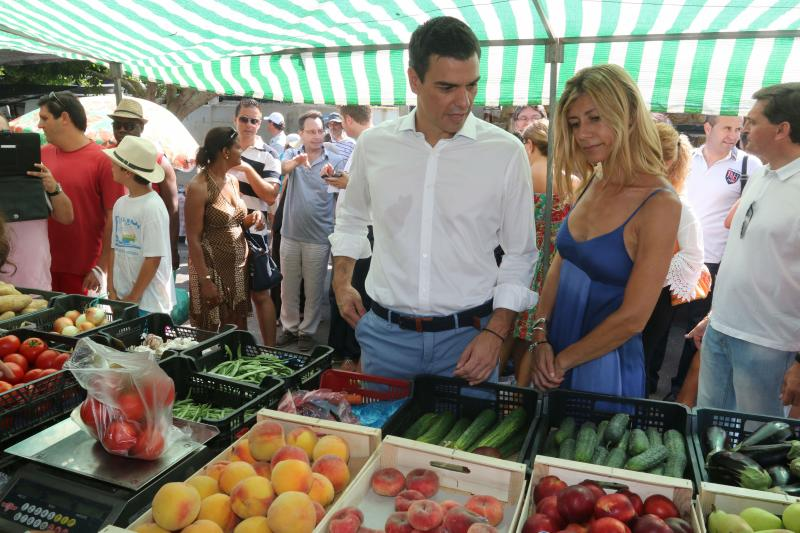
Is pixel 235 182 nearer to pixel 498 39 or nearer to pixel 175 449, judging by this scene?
pixel 498 39

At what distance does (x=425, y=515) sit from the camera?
1.31 m

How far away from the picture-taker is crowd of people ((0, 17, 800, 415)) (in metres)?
2.15

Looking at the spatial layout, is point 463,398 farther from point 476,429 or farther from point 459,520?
point 459,520

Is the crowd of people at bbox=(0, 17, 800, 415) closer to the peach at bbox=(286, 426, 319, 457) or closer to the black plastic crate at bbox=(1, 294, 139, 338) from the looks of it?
the black plastic crate at bbox=(1, 294, 139, 338)

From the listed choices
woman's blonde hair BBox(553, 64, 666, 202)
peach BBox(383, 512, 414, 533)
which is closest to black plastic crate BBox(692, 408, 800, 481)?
woman's blonde hair BBox(553, 64, 666, 202)

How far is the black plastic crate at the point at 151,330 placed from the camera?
2865 millimetres

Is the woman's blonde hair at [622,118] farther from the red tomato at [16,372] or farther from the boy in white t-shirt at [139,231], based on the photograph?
the boy in white t-shirt at [139,231]

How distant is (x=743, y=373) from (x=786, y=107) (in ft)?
4.25

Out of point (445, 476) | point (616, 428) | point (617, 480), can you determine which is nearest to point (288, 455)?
point (445, 476)

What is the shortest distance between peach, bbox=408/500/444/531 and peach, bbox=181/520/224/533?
44cm

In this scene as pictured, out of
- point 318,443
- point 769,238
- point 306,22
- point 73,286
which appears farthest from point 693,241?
point 73,286

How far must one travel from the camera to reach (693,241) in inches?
152

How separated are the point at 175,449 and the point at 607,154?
70.1 inches

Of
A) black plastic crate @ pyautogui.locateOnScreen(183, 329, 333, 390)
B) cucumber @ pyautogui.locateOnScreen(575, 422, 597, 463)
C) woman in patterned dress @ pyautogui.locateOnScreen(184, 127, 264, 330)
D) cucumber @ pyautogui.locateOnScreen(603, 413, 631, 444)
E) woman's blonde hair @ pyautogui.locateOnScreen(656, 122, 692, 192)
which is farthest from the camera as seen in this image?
woman in patterned dress @ pyautogui.locateOnScreen(184, 127, 264, 330)
